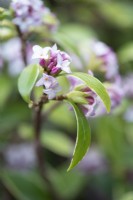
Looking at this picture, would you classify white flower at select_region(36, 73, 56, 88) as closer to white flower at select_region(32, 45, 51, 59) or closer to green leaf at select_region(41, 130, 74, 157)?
white flower at select_region(32, 45, 51, 59)

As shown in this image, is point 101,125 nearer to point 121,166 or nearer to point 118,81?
point 121,166

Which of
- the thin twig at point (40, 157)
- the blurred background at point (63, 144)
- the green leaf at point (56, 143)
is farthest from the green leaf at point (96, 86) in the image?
the green leaf at point (56, 143)

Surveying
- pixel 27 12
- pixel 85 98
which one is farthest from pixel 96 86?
pixel 27 12

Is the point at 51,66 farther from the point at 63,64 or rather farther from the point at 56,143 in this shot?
the point at 56,143

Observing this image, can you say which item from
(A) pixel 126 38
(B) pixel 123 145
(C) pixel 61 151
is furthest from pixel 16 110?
(A) pixel 126 38

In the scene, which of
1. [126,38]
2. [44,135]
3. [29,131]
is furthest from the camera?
[126,38]
